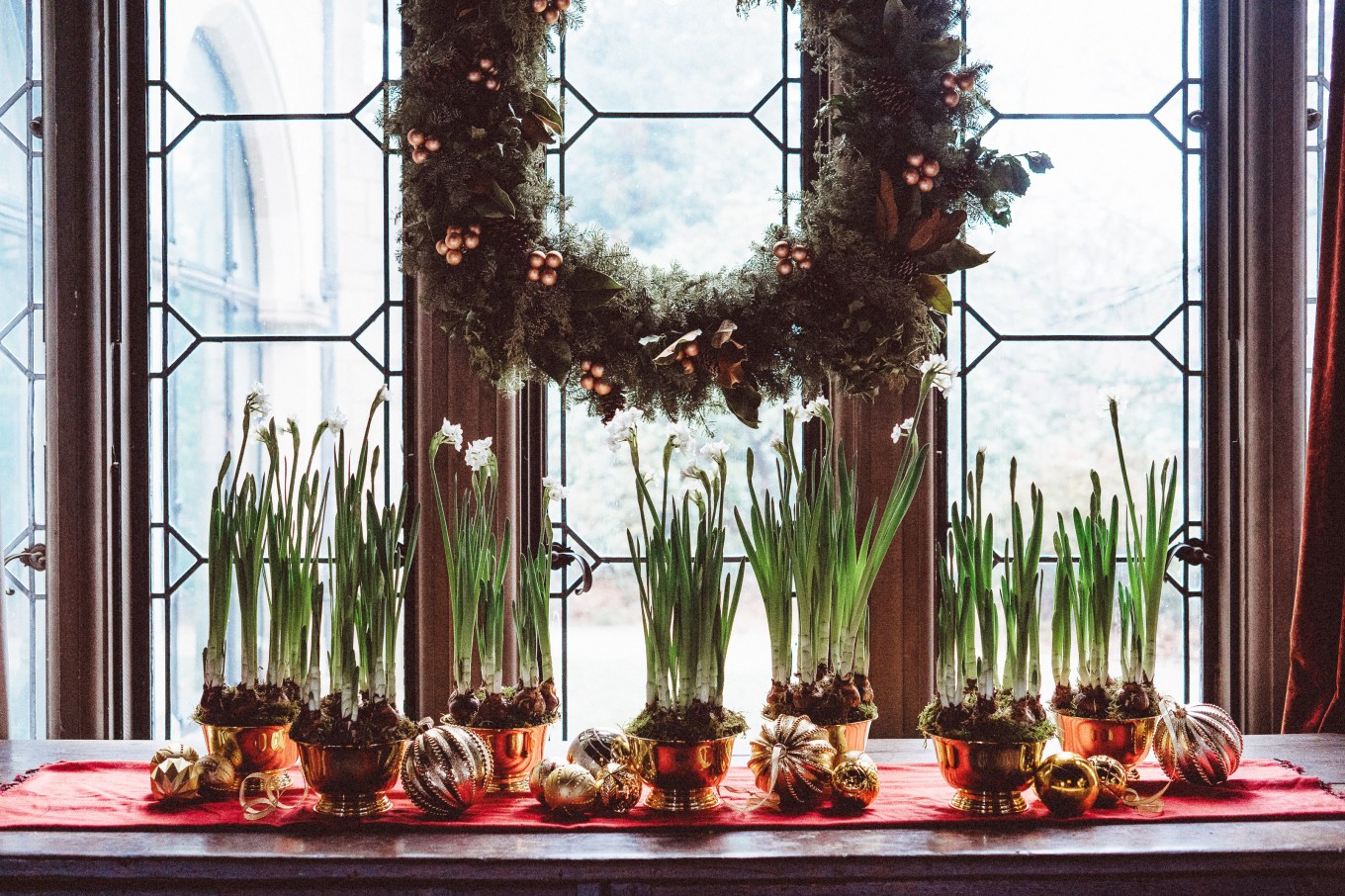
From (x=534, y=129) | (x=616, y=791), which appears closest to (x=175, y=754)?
(x=616, y=791)

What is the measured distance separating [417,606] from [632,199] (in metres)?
0.95

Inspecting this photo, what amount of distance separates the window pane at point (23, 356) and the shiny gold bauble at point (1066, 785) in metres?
1.93

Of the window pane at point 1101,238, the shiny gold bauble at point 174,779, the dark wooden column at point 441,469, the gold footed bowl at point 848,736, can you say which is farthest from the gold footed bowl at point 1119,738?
the shiny gold bauble at point 174,779

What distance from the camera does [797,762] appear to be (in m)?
1.32

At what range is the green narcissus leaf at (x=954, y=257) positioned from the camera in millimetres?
1635

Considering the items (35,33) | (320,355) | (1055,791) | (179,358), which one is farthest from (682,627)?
(35,33)

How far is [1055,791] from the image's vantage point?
1278 millimetres

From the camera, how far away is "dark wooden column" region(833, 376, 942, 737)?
198 centimetres

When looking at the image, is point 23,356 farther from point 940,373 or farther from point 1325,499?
point 1325,499

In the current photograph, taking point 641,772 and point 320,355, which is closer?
point 641,772

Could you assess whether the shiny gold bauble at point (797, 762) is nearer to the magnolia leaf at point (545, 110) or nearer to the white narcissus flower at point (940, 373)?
the white narcissus flower at point (940, 373)

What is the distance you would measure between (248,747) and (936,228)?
130 cm

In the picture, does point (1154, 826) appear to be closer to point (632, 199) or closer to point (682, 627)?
point (682, 627)

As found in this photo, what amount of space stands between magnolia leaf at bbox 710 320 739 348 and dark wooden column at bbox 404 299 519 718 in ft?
1.80
